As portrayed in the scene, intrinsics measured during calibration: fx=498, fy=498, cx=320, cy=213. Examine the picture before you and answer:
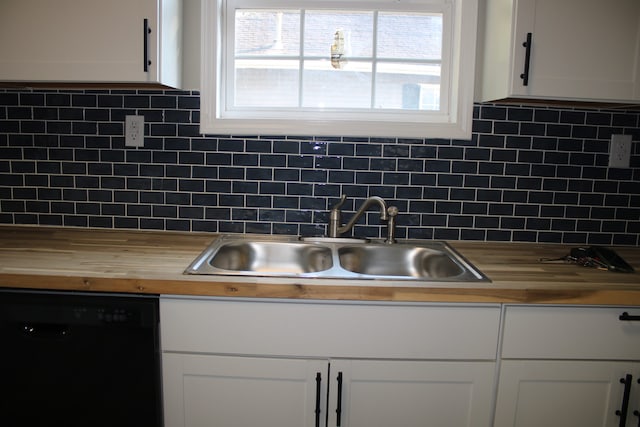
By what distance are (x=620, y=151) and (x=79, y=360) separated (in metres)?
2.13

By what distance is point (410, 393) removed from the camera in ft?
4.99

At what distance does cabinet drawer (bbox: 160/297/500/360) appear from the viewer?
1.49 metres

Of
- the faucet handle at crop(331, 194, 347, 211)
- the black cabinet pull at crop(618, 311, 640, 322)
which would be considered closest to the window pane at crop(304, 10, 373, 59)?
the faucet handle at crop(331, 194, 347, 211)

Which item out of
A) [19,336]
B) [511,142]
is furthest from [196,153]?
[511,142]

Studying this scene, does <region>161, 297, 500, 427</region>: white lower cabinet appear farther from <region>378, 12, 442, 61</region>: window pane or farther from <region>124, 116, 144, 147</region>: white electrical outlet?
<region>378, 12, 442, 61</region>: window pane

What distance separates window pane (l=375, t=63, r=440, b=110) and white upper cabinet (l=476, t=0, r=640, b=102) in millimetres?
426

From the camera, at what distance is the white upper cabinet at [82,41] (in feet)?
5.50

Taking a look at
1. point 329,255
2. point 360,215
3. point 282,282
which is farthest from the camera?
point 360,215

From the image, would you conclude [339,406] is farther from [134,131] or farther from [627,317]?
[134,131]

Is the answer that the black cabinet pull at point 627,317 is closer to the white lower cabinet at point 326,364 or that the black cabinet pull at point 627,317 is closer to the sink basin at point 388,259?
the white lower cabinet at point 326,364

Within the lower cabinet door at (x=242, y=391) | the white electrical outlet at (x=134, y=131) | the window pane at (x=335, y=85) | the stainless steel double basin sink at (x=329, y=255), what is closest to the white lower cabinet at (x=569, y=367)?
the stainless steel double basin sink at (x=329, y=255)

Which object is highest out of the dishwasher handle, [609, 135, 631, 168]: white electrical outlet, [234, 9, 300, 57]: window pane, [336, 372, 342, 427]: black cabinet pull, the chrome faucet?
[234, 9, 300, 57]: window pane

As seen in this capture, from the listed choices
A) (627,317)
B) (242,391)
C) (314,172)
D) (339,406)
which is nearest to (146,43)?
(314,172)

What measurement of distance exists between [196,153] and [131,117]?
30cm
